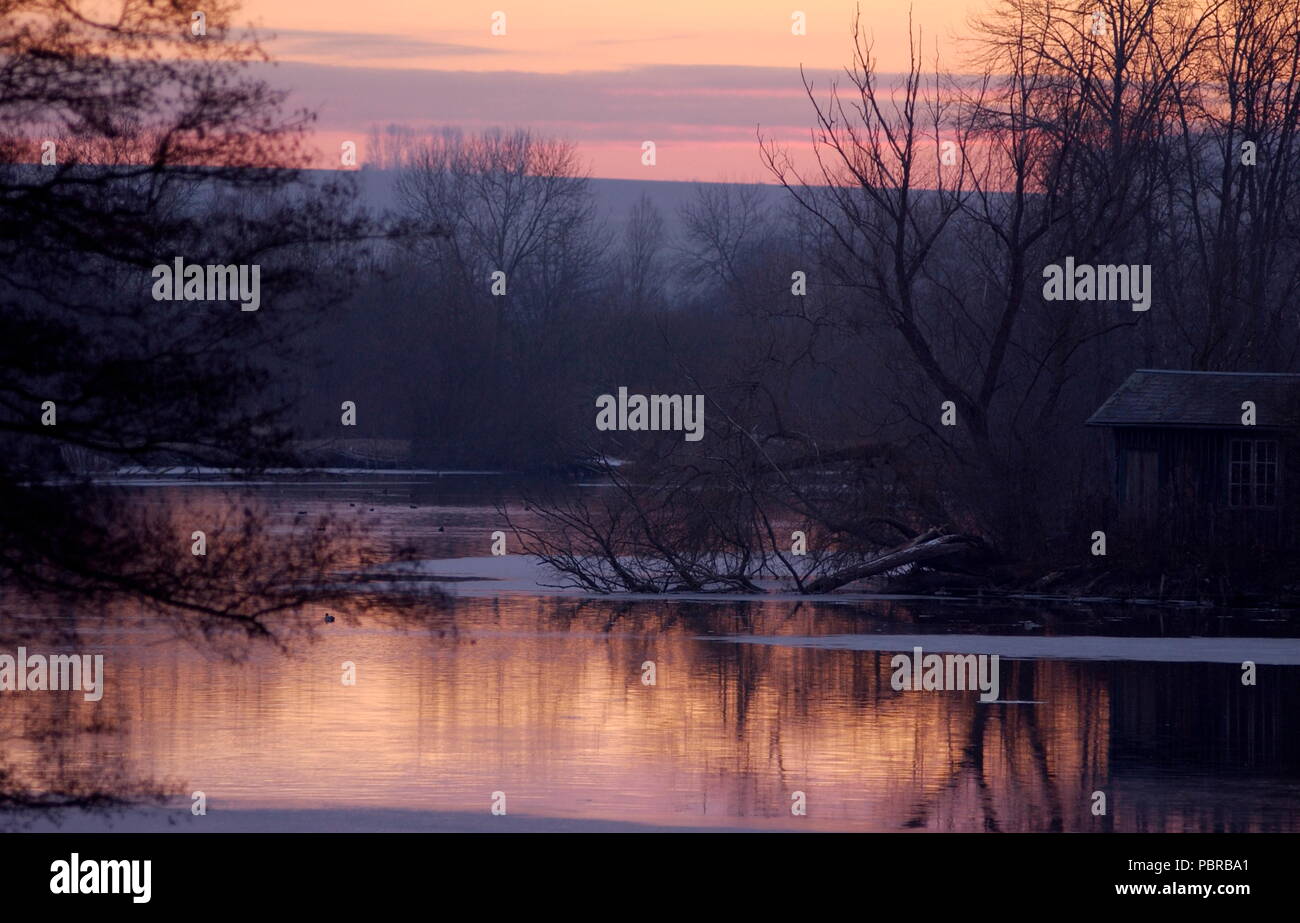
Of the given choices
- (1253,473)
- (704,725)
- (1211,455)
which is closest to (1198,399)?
(1211,455)

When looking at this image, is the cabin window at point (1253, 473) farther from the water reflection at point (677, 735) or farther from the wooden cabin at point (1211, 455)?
the water reflection at point (677, 735)

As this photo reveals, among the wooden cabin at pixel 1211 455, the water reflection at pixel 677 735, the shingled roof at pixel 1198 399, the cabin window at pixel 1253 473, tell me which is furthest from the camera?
the shingled roof at pixel 1198 399

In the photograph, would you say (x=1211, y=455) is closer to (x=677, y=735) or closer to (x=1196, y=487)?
(x=1196, y=487)

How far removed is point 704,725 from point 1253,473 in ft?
63.3

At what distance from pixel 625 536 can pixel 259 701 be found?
15.2 meters

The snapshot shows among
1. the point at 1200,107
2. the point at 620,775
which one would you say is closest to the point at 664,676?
the point at 620,775

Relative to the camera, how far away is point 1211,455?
33781 millimetres

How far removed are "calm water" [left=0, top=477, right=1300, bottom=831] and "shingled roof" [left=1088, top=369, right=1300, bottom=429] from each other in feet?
23.8

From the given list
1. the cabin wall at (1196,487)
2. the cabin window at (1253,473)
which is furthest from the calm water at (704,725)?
the cabin window at (1253,473)

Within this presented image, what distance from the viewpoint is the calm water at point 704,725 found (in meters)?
13.7

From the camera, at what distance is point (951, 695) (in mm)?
20016

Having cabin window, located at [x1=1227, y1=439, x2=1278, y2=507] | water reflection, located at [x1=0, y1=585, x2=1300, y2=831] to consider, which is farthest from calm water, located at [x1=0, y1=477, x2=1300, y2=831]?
cabin window, located at [x1=1227, y1=439, x2=1278, y2=507]

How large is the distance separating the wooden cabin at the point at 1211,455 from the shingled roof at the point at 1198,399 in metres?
0.02
